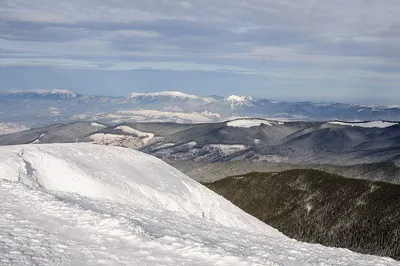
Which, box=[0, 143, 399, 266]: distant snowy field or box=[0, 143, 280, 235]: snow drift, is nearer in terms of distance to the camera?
box=[0, 143, 399, 266]: distant snowy field

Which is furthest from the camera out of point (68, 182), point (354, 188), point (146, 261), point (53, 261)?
point (354, 188)

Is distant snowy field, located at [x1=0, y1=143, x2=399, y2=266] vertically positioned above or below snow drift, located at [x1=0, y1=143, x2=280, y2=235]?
above

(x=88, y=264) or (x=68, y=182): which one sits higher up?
(x=88, y=264)

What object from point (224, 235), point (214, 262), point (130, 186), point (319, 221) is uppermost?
point (214, 262)

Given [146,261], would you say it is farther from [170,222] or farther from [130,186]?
[130,186]

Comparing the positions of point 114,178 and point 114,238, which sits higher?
point 114,238

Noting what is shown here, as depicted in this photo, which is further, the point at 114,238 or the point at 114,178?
the point at 114,178

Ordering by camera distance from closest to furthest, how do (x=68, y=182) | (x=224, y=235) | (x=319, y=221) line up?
(x=224, y=235) → (x=68, y=182) → (x=319, y=221)

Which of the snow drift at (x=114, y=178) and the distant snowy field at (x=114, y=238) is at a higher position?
the distant snowy field at (x=114, y=238)

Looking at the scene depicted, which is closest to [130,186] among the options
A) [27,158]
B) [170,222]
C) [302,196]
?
[27,158]

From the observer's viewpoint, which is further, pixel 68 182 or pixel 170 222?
pixel 68 182

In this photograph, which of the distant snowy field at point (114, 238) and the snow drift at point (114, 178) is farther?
the snow drift at point (114, 178)

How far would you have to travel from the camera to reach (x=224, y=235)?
42656 millimetres

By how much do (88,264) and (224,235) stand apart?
1807cm
